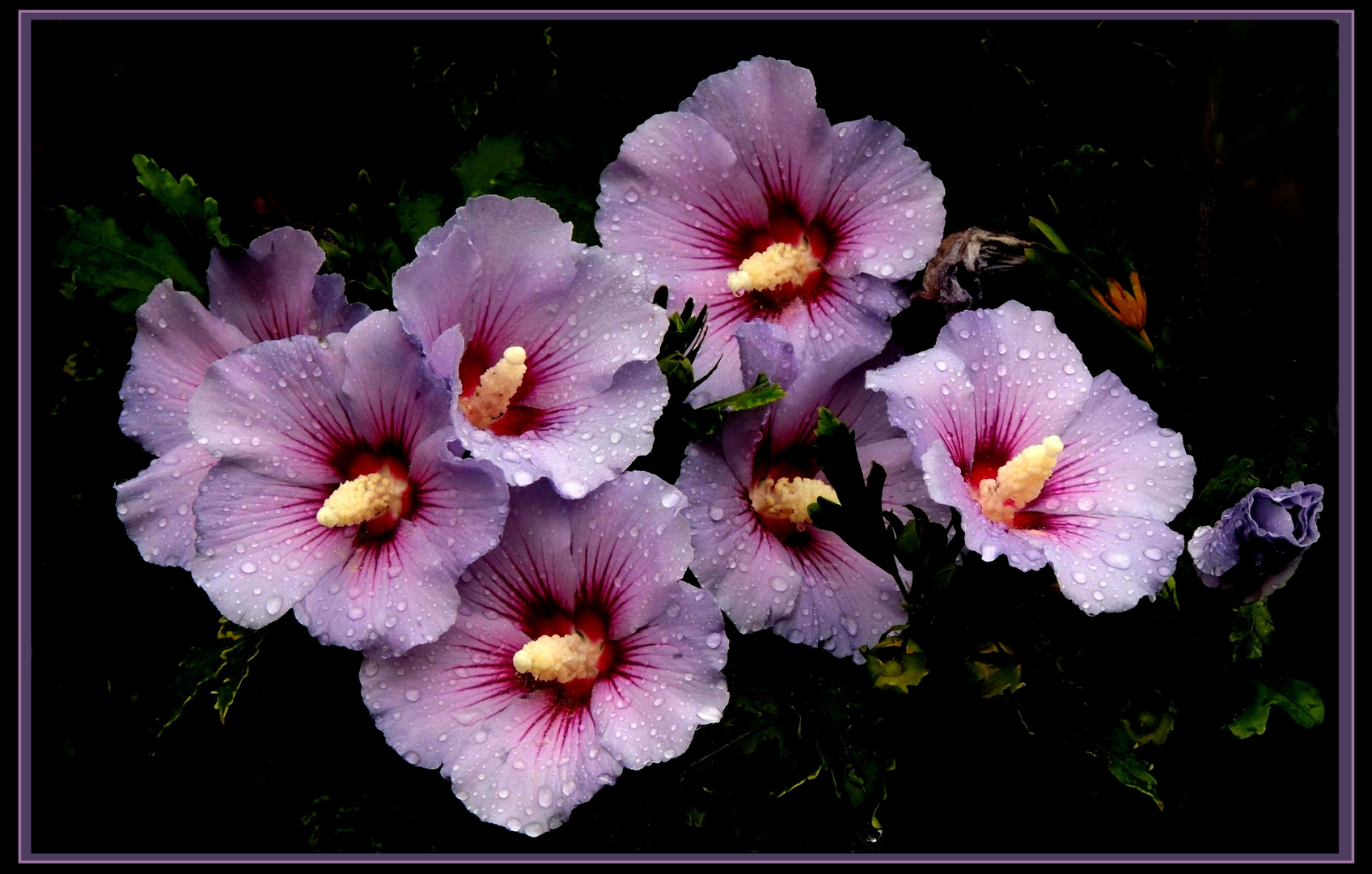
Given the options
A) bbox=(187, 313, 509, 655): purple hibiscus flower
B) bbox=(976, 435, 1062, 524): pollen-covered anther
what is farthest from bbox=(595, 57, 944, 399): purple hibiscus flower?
bbox=(187, 313, 509, 655): purple hibiscus flower

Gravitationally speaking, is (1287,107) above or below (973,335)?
above

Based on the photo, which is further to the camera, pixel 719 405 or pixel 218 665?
pixel 218 665

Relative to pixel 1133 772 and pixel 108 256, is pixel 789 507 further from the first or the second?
pixel 108 256

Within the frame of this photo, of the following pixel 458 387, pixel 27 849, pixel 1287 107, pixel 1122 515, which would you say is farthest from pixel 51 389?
pixel 1287 107

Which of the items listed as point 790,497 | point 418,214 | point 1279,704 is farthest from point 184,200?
point 1279,704

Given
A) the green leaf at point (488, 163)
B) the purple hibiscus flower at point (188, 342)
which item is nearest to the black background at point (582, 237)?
the green leaf at point (488, 163)

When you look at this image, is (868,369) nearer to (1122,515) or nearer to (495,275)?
(1122,515)
